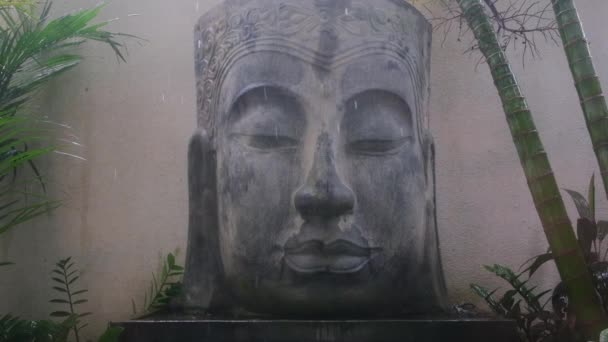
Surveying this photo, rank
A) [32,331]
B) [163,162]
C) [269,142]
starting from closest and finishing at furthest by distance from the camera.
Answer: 1. [269,142]
2. [32,331]
3. [163,162]

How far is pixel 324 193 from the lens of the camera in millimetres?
2344

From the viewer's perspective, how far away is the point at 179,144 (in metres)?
4.02

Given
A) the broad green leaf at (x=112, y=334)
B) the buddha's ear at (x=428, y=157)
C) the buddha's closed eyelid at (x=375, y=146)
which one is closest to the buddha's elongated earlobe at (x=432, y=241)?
the buddha's ear at (x=428, y=157)

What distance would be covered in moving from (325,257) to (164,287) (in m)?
1.73

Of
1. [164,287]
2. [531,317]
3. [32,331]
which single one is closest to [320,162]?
[531,317]

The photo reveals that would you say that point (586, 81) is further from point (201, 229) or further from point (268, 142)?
point (201, 229)

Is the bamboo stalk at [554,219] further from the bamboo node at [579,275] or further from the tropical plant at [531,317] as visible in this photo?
the tropical plant at [531,317]

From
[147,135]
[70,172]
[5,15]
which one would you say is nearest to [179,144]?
[147,135]

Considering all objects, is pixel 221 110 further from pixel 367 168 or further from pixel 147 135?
pixel 147 135

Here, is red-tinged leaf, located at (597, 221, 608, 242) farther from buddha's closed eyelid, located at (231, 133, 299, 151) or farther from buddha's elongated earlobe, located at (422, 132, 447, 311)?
buddha's closed eyelid, located at (231, 133, 299, 151)

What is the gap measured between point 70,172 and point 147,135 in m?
0.52

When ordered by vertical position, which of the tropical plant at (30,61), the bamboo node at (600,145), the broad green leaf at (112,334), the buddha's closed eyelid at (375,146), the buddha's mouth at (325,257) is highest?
the tropical plant at (30,61)

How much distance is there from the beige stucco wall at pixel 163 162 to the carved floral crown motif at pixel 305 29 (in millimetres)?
1080

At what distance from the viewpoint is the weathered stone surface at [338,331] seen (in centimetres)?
229
